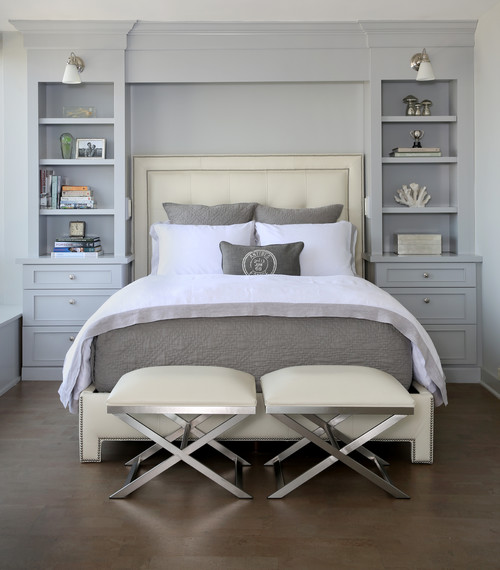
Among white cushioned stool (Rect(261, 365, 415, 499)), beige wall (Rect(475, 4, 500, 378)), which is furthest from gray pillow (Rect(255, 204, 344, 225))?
white cushioned stool (Rect(261, 365, 415, 499))

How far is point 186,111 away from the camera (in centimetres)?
482

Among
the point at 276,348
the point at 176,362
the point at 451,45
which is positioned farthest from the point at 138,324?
the point at 451,45

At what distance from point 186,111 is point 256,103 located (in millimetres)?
497

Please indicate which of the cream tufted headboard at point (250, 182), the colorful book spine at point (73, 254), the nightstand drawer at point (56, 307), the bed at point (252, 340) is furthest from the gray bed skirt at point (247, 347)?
the cream tufted headboard at point (250, 182)

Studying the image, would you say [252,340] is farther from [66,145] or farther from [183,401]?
[66,145]

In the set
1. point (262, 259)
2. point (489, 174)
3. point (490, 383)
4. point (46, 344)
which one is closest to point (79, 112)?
point (46, 344)

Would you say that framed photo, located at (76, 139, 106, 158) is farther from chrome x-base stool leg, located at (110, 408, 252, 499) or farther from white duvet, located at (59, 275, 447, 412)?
chrome x-base stool leg, located at (110, 408, 252, 499)

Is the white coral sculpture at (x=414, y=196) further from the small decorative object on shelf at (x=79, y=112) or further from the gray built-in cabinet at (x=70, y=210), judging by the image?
the small decorative object on shelf at (x=79, y=112)

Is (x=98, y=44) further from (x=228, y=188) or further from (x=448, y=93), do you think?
(x=448, y=93)

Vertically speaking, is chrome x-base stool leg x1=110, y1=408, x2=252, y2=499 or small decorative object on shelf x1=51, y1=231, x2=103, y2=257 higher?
small decorative object on shelf x1=51, y1=231, x2=103, y2=257

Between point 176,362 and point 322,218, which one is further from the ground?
point 322,218

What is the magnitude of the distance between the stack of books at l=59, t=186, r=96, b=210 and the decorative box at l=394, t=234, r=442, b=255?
2106mm

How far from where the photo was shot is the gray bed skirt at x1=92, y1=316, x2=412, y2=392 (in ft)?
9.59

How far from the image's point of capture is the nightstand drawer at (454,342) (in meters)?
4.39
